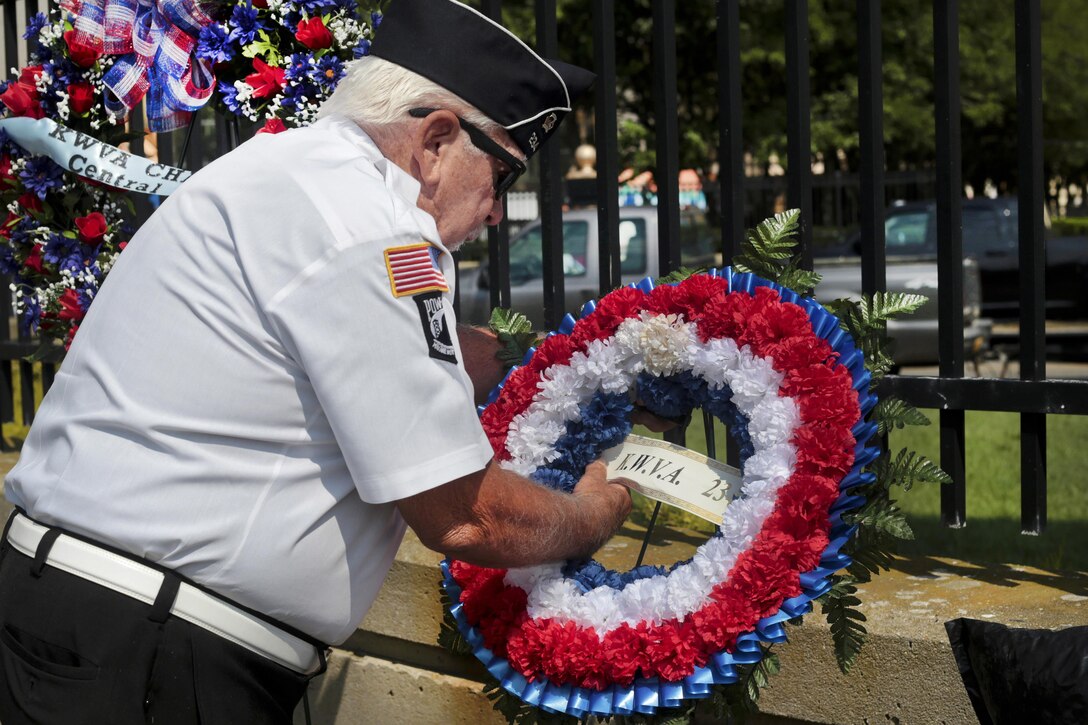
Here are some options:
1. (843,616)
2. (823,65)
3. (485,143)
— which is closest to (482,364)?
(485,143)

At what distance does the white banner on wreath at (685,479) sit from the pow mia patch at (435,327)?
0.56m

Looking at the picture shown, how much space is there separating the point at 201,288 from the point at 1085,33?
22.7m

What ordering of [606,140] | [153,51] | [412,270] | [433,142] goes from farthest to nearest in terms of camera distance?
[153,51]
[606,140]
[433,142]
[412,270]

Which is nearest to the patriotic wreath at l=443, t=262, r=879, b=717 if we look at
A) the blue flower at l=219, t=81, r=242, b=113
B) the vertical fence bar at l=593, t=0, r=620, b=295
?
the vertical fence bar at l=593, t=0, r=620, b=295

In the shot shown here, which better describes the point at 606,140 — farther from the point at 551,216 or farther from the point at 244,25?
the point at 244,25

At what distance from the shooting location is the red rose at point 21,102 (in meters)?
3.70

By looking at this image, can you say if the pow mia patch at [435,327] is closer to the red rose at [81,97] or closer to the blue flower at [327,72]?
the blue flower at [327,72]

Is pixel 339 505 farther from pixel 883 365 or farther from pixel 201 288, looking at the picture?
pixel 883 365

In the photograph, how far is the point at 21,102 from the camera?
12.1 feet

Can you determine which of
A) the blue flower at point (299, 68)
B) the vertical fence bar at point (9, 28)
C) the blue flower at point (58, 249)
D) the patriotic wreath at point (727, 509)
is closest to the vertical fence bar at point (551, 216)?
the blue flower at point (299, 68)

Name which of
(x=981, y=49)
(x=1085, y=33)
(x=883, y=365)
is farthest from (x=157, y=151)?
(x=1085, y=33)

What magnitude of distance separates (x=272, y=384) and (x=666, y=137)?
62.4 inches

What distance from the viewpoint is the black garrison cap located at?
209 centimetres

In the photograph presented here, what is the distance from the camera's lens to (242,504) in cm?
193
